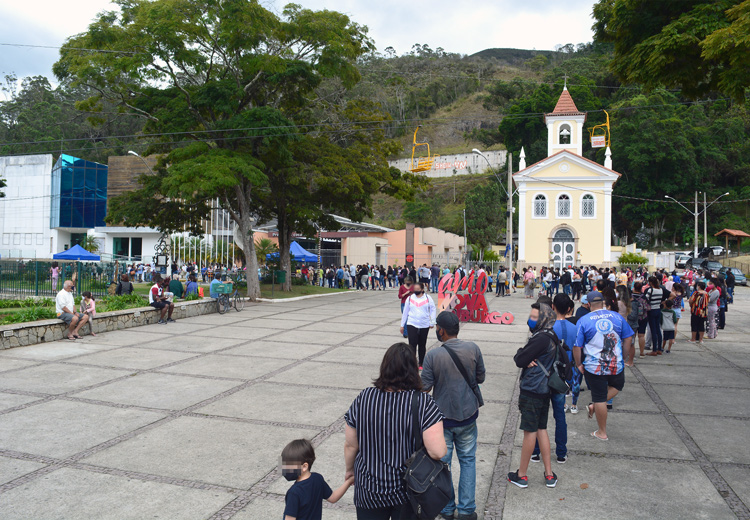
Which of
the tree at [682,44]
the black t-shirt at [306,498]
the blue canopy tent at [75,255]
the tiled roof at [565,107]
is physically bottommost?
the black t-shirt at [306,498]

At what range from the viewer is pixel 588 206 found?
1741 inches

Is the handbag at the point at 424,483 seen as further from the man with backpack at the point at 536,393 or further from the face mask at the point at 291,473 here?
the man with backpack at the point at 536,393

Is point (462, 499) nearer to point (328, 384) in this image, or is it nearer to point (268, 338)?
point (328, 384)

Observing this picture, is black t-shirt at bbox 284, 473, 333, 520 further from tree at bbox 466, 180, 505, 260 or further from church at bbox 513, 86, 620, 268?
tree at bbox 466, 180, 505, 260

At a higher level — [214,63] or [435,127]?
[435,127]

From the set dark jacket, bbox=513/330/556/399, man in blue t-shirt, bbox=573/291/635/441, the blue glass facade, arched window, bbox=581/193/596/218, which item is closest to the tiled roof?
arched window, bbox=581/193/596/218

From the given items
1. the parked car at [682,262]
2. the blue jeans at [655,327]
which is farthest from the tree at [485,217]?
the blue jeans at [655,327]

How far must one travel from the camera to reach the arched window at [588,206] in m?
44.0

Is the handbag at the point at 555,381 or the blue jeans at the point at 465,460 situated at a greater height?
the handbag at the point at 555,381

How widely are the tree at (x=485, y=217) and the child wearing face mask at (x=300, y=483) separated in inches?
2011

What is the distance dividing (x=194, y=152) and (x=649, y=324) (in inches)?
653

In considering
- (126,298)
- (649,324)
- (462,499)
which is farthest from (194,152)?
(462,499)

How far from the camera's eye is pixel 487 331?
603 inches

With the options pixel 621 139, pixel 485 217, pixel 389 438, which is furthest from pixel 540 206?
pixel 389 438
